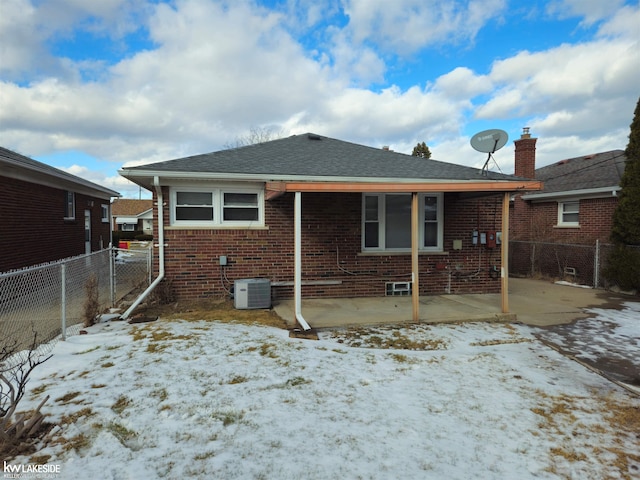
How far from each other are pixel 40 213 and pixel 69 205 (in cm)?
276

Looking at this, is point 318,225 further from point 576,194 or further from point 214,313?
point 576,194

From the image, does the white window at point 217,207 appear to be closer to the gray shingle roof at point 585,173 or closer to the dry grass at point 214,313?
the dry grass at point 214,313

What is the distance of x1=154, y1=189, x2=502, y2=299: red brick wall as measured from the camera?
24.9 feet

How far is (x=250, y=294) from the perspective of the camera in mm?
7152

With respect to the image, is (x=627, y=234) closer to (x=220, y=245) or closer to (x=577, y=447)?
(x=577, y=447)

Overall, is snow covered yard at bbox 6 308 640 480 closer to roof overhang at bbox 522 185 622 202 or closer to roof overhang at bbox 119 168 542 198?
roof overhang at bbox 119 168 542 198

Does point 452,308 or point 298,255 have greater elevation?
point 298,255

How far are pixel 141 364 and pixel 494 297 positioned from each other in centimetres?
735

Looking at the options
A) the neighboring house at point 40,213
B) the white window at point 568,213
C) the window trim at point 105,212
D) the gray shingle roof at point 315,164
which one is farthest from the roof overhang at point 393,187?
the window trim at point 105,212

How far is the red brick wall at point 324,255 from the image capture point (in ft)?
24.9

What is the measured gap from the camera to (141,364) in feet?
13.8

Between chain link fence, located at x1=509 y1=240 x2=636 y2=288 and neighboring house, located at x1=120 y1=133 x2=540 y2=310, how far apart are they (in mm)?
3971

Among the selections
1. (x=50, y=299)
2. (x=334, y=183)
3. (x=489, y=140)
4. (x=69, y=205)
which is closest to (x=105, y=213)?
(x=69, y=205)

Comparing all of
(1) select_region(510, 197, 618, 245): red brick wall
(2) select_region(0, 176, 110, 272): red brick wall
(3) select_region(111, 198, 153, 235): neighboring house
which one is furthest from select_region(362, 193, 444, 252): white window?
(3) select_region(111, 198, 153, 235): neighboring house
